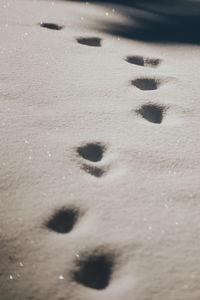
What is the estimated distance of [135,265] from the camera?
29.1 inches

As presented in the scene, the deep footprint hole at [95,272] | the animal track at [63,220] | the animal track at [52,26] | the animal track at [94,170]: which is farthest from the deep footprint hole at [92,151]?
the animal track at [52,26]

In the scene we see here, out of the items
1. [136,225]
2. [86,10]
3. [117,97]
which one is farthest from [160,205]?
[86,10]

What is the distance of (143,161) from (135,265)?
27cm

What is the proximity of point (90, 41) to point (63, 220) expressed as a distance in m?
0.83

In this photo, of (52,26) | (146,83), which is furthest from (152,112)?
(52,26)

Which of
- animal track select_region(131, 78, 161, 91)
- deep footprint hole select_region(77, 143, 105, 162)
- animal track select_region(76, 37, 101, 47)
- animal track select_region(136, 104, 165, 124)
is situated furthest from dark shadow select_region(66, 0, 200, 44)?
deep footprint hole select_region(77, 143, 105, 162)

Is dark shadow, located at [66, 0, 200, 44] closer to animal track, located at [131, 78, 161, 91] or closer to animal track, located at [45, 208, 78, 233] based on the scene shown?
→ animal track, located at [131, 78, 161, 91]

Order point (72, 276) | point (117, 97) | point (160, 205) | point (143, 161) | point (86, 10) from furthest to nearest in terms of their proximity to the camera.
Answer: point (86, 10), point (117, 97), point (143, 161), point (160, 205), point (72, 276)

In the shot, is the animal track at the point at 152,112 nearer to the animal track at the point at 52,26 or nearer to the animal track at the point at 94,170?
the animal track at the point at 94,170

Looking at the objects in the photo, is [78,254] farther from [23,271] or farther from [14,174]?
[14,174]

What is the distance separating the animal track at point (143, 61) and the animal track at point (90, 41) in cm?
15

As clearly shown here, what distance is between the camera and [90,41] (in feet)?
4.89

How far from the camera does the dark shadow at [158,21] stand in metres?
1.57

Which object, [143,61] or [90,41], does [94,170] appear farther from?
[90,41]
